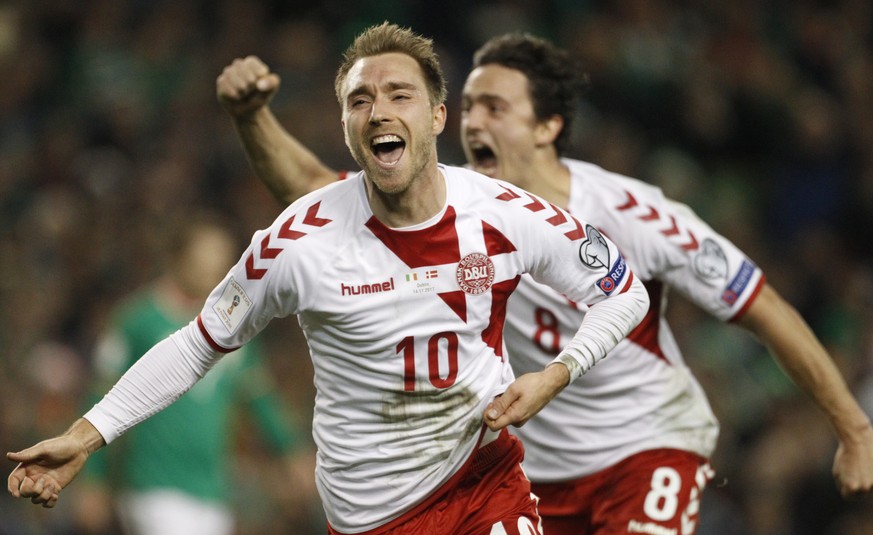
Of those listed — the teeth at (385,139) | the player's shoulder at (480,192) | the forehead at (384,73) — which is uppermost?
the forehead at (384,73)

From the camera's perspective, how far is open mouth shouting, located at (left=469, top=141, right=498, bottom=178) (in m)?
5.16

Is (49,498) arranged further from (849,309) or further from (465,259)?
(849,309)

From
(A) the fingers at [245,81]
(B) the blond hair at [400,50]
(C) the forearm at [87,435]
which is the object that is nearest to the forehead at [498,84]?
(A) the fingers at [245,81]

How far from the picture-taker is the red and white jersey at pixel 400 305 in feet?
12.7

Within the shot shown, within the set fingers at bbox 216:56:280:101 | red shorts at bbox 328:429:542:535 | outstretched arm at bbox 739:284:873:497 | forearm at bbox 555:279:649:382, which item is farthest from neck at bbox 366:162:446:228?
outstretched arm at bbox 739:284:873:497

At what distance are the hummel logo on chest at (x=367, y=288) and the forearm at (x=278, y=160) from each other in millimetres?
1429

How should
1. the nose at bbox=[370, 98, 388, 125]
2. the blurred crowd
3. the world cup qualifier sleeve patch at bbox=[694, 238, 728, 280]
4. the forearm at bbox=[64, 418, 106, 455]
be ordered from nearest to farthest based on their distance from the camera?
the forearm at bbox=[64, 418, 106, 455]
the nose at bbox=[370, 98, 388, 125]
the world cup qualifier sleeve patch at bbox=[694, 238, 728, 280]
the blurred crowd

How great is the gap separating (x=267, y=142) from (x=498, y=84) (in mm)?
957

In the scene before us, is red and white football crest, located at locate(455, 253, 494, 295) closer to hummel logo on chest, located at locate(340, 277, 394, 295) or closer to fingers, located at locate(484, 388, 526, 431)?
hummel logo on chest, located at locate(340, 277, 394, 295)

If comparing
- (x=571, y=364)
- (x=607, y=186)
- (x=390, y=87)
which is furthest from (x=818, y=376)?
(x=390, y=87)

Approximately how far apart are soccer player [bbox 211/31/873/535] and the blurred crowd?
134 inches

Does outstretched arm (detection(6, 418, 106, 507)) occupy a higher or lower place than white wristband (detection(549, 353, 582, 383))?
higher

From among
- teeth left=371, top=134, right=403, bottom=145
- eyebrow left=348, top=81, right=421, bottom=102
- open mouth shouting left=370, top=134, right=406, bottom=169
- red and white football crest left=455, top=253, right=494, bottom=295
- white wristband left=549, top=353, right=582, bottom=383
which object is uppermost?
eyebrow left=348, top=81, right=421, bottom=102

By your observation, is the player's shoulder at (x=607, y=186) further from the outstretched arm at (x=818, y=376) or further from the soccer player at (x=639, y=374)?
the outstretched arm at (x=818, y=376)
